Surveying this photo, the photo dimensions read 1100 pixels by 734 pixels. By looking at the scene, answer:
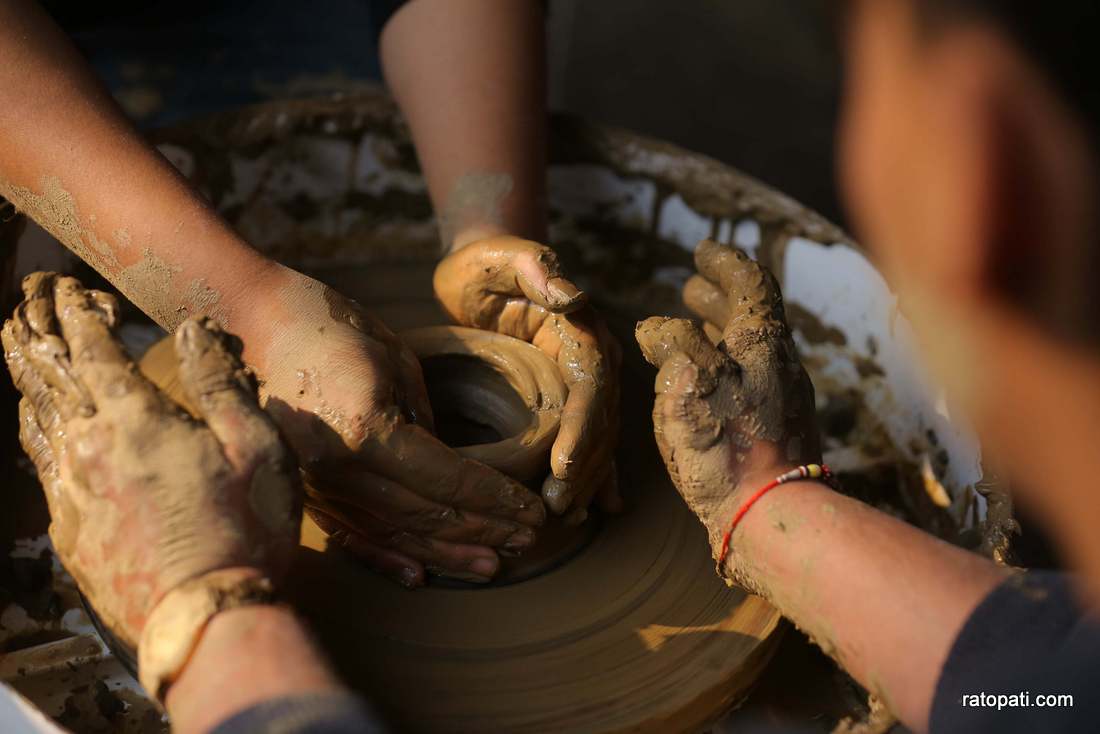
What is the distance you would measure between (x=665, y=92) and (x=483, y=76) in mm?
2336

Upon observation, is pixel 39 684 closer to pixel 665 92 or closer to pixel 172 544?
pixel 172 544

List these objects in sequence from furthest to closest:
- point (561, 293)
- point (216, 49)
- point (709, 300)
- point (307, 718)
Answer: point (216, 49)
point (709, 300)
point (561, 293)
point (307, 718)

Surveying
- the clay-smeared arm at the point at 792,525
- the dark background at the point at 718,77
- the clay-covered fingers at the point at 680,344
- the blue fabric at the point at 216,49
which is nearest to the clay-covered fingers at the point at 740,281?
the clay-smeared arm at the point at 792,525

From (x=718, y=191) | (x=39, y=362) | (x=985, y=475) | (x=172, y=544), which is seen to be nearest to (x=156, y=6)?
(x=718, y=191)

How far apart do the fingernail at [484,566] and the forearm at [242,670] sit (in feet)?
1.26

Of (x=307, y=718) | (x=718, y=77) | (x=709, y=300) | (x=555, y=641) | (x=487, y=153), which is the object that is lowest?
(x=555, y=641)

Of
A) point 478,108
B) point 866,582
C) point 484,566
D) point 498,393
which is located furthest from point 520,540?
point 478,108

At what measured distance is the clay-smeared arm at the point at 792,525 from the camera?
120 centimetres

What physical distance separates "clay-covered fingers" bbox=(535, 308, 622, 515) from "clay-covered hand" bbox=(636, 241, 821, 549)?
147 mm

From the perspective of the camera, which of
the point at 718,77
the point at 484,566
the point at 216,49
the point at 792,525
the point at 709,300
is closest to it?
the point at 792,525

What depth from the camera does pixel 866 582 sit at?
1.25m

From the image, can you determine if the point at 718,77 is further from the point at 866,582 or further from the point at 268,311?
the point at 866,582

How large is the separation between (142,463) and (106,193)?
2.04 ft

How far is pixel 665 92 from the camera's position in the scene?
4.26 m
